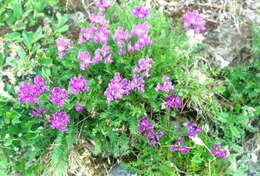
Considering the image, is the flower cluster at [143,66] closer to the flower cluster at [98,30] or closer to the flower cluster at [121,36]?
the flower cluster at [121,36]

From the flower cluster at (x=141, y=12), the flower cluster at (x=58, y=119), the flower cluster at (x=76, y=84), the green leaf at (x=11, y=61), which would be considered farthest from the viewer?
the green leaf at (x=11, y=61)

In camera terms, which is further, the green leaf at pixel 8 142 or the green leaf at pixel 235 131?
the green leaf at pixel 235 131

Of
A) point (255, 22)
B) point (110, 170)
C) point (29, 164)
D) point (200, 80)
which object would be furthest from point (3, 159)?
point (255, 22)

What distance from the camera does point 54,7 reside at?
3545mm

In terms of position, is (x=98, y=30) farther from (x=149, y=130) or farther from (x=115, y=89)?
(x=149, y=130)

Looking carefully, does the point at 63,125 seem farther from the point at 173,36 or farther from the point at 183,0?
the point at 183,0

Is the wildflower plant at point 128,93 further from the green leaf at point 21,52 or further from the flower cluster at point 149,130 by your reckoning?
the green leaf at point 21,52

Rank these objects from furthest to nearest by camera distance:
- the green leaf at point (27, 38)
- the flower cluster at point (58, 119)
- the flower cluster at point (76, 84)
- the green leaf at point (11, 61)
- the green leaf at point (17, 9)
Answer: the green leaf at point (17, 9)
the green leaf at point (27, 38)
the green leaf at point (11, 61)
the flower cluster at point (58, 119)
the flower cluster at point (76, 84)

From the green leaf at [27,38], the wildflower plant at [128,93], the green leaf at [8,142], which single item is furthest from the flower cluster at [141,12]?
the green leaf at [8,142]

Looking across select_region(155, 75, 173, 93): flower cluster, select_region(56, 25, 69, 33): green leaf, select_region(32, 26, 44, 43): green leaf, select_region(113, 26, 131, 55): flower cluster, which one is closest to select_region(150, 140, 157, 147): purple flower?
select_region(155, 75, 173, 93): flower cluster

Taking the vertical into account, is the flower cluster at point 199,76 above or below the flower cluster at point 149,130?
above

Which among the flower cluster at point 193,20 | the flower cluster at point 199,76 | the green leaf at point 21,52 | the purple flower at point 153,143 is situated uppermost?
the flower cluster at point 193,20

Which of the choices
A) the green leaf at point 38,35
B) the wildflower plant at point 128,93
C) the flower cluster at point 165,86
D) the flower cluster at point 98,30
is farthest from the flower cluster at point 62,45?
the flower cluster at point 165,86

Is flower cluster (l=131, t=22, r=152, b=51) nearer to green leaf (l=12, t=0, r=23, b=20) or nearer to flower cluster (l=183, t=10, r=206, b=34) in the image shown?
flower cluster (l=183, t=10, r=206, b=34)
